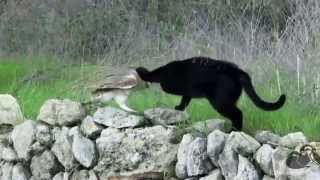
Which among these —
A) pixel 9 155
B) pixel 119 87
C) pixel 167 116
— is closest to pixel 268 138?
pixel 167 116

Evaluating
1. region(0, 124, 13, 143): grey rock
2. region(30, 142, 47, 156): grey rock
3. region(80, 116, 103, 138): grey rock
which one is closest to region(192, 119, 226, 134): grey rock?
region(80, 116, 103, 138): grey rock

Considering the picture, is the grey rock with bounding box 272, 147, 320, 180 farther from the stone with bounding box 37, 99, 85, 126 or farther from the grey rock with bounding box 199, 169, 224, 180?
the stone with bounding box 37, 99, 85, 126

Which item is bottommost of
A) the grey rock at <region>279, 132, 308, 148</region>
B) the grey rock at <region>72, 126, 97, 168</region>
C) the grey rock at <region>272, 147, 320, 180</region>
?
the grey rock at <region>72, 126, 97, 168</region>

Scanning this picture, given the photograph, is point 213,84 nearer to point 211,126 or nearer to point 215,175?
point 211,126

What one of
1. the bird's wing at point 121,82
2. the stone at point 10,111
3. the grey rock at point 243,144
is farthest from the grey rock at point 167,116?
the stone at point 10,111

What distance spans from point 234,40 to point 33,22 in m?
3.70

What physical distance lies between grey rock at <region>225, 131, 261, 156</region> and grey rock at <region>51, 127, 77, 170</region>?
4.96ft

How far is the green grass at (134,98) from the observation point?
5.65 metres

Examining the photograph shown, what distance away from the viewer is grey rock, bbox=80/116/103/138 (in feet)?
20.1

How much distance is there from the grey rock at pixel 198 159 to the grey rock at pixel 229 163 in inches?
7.5

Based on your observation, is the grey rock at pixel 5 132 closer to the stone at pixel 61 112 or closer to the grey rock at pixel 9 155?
the grey rock at pixel 9 155

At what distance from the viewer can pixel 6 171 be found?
6.80 meters

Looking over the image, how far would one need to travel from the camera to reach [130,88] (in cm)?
636

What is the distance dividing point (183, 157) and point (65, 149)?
3.79 ft
